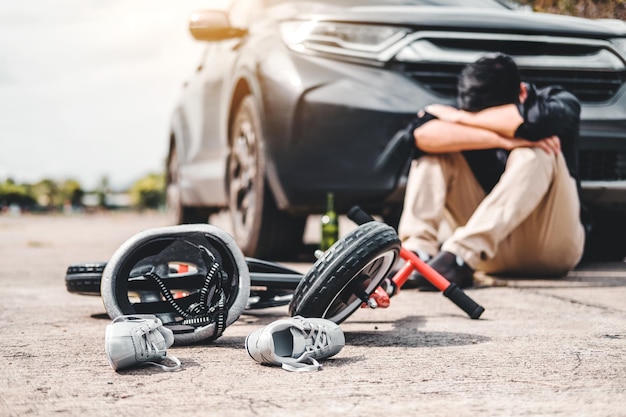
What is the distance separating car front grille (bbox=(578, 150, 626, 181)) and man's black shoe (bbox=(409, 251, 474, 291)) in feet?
3.95

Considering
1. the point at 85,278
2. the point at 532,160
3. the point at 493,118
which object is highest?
the point at 493,118

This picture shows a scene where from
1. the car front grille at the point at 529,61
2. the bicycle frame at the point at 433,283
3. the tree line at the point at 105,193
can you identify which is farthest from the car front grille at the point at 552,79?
the tree line at the point at 105,193

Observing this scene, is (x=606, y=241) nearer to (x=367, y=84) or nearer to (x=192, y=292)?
(x=367, y=84)

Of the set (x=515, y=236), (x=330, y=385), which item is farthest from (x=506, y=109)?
(x=330, y=385)

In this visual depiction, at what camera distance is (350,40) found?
4.52 meters

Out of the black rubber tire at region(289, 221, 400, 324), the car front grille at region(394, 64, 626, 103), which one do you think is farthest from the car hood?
the black rubber tire at region(289, 221, 400, 324)

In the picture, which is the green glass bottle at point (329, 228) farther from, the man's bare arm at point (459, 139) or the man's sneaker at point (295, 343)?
the man's sneaker at point (295, 343)

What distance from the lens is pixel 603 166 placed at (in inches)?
185

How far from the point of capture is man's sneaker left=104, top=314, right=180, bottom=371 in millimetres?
2186

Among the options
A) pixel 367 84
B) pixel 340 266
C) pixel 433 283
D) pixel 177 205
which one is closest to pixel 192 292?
pixel 340 266

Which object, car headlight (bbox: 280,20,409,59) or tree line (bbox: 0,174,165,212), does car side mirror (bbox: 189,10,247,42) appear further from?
tree line (bbox: 0,174,165,212)

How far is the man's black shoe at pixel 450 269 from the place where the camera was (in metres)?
3.71

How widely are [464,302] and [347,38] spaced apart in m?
1.93

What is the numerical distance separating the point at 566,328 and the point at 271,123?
228 centimetres
